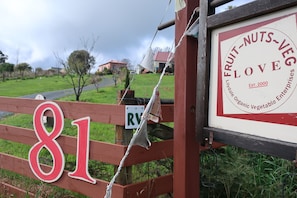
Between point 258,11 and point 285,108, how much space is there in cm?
45

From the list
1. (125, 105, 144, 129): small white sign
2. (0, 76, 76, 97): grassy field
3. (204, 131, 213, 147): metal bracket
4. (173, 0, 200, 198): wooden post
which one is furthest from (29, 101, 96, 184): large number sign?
(0, 76, 76, 97): grassy field

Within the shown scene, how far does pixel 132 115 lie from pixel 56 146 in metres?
0.92

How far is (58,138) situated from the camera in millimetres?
2859

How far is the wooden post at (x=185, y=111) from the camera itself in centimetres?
191

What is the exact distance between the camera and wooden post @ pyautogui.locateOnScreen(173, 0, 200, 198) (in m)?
1.91

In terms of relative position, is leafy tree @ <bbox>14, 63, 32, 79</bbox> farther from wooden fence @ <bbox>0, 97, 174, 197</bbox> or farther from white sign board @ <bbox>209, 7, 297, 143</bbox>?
white sign board @ <bbox>209, 7, 297, 143</bbox>

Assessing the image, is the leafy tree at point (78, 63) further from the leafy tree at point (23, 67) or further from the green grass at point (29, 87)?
the leafy tree at point (23, 67)

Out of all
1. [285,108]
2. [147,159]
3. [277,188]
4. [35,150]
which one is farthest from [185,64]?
[35,150]

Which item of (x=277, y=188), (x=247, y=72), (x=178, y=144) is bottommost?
(x=277, y=188)

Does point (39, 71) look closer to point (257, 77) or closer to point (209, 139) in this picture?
point (209, 139)

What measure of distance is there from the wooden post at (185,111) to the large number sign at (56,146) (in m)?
0.92

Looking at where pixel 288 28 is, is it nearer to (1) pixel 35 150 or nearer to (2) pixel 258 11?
(2) pixel 258 11

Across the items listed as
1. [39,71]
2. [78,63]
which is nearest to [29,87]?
[78,63]

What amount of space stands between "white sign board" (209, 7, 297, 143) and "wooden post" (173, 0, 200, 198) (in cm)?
25
